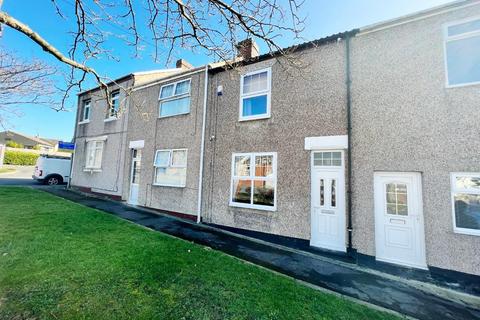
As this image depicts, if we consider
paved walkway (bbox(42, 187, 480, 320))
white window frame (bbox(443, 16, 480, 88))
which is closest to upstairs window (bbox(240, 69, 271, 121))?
paved walkway (bbox(42, 187, 480, 320))

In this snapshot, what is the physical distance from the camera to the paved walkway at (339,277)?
3.99 meters

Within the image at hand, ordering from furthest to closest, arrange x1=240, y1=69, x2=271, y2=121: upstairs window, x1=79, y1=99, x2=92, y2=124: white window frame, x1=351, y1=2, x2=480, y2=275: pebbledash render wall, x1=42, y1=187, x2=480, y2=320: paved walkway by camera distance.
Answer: x1=79, y1=99, x2=92, y2=124: white window frame → x1=240, y1=69, x2=271, y2=121: upstairs window → x1=351, y1=2, x2=480, y2=275: pebbledash render wall → x1=42, y1=187, x2=480, y2=320: paved walkway

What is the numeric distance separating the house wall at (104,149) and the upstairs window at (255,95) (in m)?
5.93

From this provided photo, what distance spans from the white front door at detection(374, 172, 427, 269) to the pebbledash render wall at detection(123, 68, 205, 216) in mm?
6186

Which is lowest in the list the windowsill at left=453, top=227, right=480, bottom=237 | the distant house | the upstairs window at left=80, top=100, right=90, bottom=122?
the windowsill at left=453, top=227, right=480, bottom=237

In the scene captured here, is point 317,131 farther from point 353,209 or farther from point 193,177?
point 193,177

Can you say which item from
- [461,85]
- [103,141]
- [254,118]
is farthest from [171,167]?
[461,85]

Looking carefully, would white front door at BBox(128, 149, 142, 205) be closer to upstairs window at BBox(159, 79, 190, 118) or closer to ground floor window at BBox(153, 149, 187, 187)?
ground floor window at BBox(153, 149, 187, 187)

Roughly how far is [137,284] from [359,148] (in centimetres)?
592

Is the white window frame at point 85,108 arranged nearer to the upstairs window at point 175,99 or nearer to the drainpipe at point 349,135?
the upstairs window at point 175,99

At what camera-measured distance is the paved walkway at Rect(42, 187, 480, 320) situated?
399 centimetres

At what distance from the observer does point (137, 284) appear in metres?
3.73

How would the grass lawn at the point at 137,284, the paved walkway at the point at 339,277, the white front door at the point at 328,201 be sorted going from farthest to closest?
the white front door at the point at 328,201 < the paved walkway at the point at 339,277 < the grass lawn at the point at 137,284


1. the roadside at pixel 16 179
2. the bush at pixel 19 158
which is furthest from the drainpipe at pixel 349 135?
the bush at pixel 19 158
